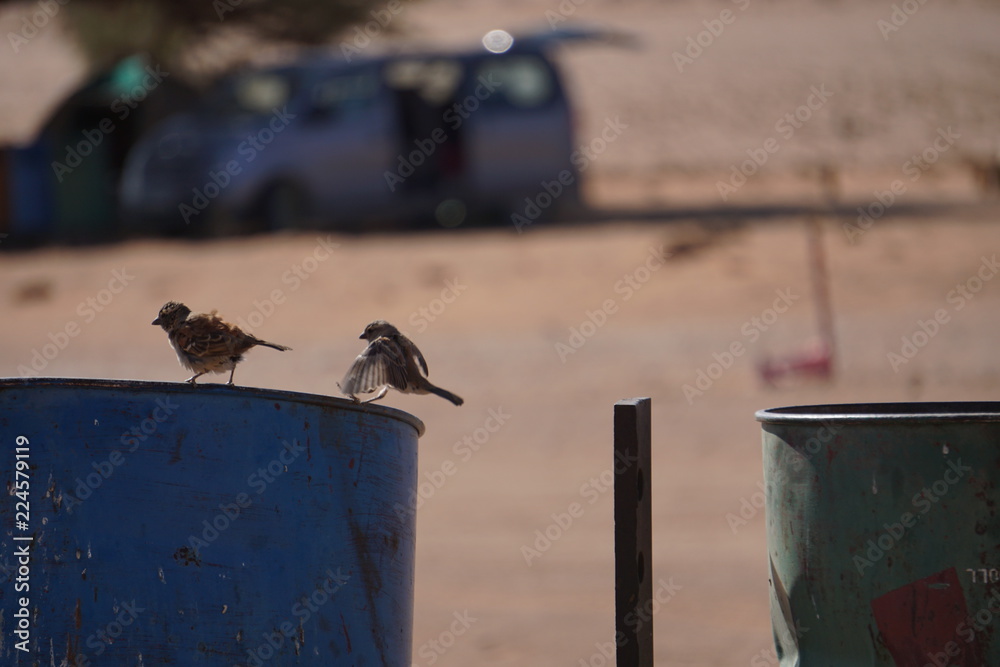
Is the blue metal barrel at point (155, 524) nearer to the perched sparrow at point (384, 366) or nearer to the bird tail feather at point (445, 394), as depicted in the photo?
the perched sparrow at point (384, 366)

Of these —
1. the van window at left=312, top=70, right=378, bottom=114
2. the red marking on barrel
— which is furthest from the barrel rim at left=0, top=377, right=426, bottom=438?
the van window at left=312, top=70, right=378, bottom=114

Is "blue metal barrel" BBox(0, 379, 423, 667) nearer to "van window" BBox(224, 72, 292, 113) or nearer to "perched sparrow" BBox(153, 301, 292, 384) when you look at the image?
"perched sparrow" BBox(153, 301, 292, 384)

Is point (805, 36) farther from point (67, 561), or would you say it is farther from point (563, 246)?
point (67, 561)

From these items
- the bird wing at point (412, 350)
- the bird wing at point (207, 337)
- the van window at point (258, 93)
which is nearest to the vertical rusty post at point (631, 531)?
the bird wing at point (412, 350)

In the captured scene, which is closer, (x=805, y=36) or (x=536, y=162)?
(x=536, y=162)

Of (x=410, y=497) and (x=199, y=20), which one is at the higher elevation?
(x=199, y=20)

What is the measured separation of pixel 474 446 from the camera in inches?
439

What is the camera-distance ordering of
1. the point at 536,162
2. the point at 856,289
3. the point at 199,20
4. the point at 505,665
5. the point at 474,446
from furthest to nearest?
the point at 199,20 < the point at 536,162 < the point at 856,289 < the point at 474,446 < the point at 505,665

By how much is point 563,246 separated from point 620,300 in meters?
2.58

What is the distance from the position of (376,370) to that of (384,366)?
0.04 meters

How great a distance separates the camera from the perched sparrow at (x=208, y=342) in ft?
15.9

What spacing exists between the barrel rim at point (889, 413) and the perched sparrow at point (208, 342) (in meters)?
1.90

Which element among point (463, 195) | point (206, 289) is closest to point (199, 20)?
point (463, 195)

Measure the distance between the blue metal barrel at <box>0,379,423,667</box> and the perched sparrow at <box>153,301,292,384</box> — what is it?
1210 mm
